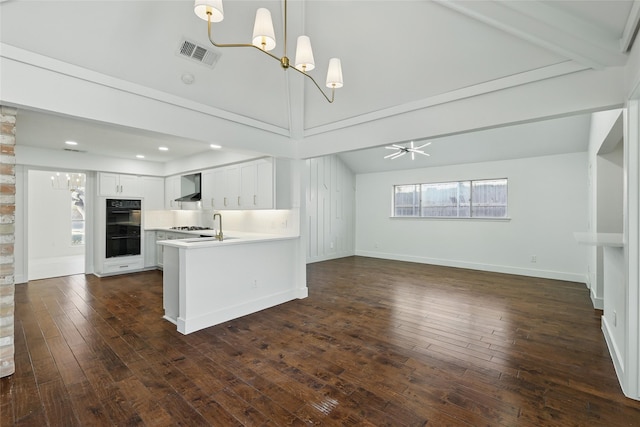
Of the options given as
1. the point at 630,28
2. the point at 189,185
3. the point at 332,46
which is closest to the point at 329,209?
the point at 189,185

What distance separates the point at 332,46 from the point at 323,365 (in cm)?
330

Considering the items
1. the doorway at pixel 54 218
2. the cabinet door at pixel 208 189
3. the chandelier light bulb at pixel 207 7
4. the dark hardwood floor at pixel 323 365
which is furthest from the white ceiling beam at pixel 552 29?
the doorway at pixel 54 218

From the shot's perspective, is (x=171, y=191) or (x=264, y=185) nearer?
(x=264, y=185)

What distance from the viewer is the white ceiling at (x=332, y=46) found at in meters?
2.15

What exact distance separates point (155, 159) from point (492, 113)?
266 inches

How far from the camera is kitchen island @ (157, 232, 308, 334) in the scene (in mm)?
3387

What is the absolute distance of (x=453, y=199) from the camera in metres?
7.52

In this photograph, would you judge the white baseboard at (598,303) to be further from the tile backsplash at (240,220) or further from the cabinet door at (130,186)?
the cabinet door at (130,186)

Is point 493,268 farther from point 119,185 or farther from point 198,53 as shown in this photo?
point 119,185

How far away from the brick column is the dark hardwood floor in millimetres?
301

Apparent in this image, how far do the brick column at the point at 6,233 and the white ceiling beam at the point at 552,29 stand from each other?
3.77m

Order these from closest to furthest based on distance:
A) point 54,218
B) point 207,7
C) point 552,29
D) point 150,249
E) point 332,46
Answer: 1. point 207,7
2. point 552,29
3. point 332,46
4. point 150,249
5. point 54,218

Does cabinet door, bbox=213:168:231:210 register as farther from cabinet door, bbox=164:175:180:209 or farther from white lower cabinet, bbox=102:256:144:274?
white lower cabinet, bbox=102:256:144:274

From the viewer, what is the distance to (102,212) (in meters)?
6.28
